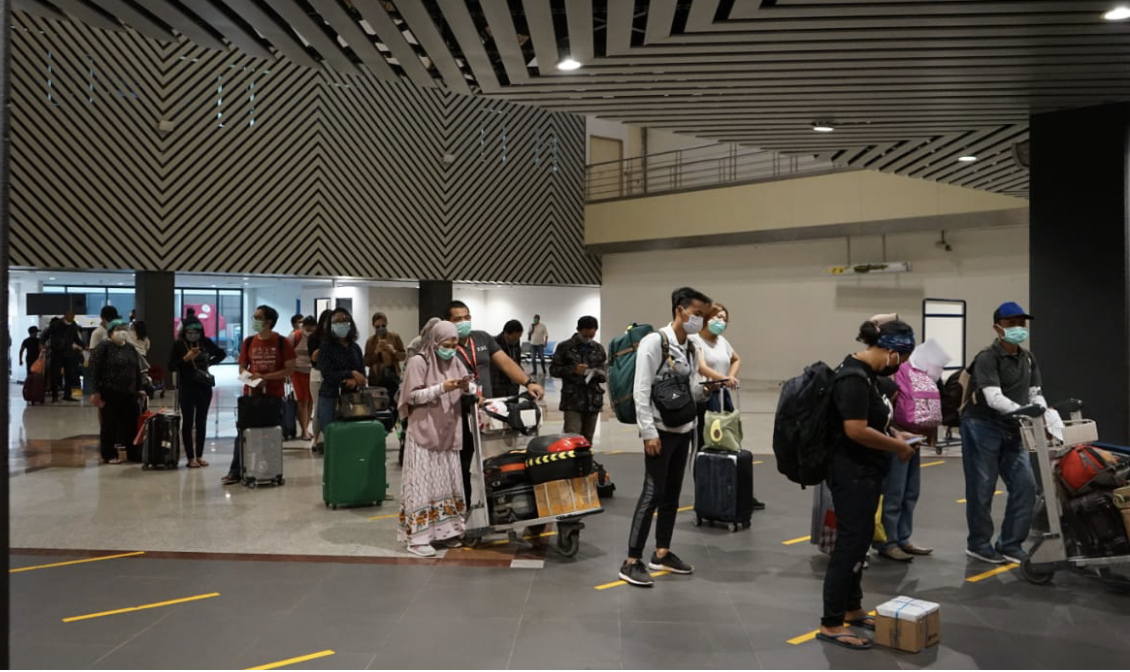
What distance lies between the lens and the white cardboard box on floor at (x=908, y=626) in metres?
3.63

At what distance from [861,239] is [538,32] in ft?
46.2

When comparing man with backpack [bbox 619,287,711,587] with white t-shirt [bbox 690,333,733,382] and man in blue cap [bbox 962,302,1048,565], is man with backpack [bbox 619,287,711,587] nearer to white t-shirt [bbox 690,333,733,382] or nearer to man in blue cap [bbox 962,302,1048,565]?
white t-shirt [bbox 690,333,733,382]

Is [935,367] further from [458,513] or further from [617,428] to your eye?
[617,428]

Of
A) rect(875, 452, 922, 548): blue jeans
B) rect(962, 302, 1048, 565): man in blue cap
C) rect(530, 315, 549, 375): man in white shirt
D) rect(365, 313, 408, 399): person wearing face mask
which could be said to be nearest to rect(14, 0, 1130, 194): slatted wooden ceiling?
rect(962, 302, 1048, 565): man in blue cap

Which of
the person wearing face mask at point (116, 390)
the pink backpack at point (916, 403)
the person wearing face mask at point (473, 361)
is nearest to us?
the pink backpack at point (916, 403)

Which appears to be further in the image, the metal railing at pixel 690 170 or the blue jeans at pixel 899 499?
the metal railing at pixel 690 170

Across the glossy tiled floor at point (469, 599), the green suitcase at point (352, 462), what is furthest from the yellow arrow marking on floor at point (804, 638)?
the green suitcase at point (352, 462)

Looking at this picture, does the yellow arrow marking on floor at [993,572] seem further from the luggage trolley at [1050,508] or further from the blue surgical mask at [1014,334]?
the blue surgical mask at [1014,334]

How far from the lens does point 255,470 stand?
287 inches

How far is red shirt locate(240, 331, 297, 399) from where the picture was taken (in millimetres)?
7773

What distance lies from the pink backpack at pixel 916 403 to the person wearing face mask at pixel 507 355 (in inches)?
109

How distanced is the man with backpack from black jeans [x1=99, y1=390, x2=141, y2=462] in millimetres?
6047

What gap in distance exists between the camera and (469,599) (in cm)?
434

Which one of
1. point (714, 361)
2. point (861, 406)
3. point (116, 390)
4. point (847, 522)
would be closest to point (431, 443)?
point (714, 361)
